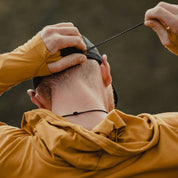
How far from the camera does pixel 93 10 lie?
17.9 ft

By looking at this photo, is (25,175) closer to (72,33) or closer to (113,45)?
(72,33)

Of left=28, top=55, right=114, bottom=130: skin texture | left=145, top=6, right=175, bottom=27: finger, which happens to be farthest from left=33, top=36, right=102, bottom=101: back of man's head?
left=145, top=6, right=175, bottom=27: finger

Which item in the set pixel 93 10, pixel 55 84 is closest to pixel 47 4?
pixel 93 10

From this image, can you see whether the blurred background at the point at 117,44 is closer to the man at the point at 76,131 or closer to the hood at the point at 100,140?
the man at the point at 76,131

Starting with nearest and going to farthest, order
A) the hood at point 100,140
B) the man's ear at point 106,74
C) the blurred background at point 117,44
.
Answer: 1. the hood at point 100,140
2. the man's ear at point 106,74
3. the blurred background at point 117,44

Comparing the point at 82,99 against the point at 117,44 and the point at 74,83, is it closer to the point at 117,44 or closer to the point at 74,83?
the point at 74,83

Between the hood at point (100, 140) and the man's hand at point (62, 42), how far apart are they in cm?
20

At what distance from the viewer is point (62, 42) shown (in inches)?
41.8

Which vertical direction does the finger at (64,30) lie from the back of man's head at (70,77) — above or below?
above

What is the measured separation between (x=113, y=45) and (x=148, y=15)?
4.61m

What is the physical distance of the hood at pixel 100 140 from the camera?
91 cm

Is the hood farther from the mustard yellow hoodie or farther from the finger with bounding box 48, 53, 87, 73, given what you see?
the finger with bounding box 48, 53, 87, 73

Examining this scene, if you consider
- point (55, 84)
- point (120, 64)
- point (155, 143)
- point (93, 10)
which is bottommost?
point (120, 64)

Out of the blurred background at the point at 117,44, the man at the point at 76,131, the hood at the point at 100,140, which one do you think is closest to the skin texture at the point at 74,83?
the man at the point at 76,131
